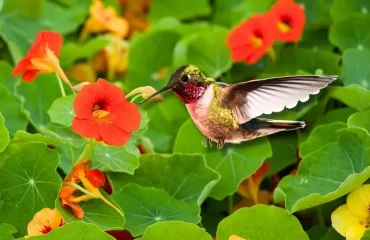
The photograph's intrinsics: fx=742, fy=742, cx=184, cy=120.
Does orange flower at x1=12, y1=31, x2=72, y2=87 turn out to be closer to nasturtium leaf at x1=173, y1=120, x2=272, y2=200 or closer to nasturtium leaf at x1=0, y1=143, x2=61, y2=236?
nasturtium leaf at x1=0, y1=143, x2=61, y2=236

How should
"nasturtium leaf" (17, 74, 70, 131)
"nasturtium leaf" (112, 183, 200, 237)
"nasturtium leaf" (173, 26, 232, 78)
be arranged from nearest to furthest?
1. "nasturtium leaf" (112, 183, 200, 237)
2. "nasturtium leaf" (17, 74, 70, 131)
3. "nasturtium leaf" (173, 26, 232, 78)

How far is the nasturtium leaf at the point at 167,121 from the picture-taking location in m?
1.33

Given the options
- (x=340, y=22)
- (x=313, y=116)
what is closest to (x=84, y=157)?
(x=313, y=116)

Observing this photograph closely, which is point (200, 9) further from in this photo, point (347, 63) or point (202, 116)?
point (202, 116)

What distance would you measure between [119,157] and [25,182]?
0.48 feet

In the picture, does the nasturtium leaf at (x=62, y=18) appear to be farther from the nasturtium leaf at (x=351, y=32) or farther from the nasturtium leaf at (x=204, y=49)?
the nasturtium leaf at (x=351, y=32)

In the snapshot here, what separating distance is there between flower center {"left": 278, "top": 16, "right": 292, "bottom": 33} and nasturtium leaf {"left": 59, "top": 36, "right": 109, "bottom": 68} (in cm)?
45

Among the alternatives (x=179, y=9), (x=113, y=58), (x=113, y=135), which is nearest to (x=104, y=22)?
(x=113, y=58)

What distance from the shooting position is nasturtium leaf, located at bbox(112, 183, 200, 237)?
109 centimetres

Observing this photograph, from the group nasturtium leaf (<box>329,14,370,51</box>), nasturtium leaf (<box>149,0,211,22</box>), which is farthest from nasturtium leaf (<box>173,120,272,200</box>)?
nasturtium leaf (<box>149,0,211,22</box>)

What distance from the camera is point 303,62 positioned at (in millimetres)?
1456

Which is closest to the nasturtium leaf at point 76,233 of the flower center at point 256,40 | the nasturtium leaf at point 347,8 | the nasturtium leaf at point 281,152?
the nasturtium leaf at point 281,152

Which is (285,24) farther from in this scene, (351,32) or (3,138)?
(3,138)

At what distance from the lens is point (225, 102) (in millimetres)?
906
